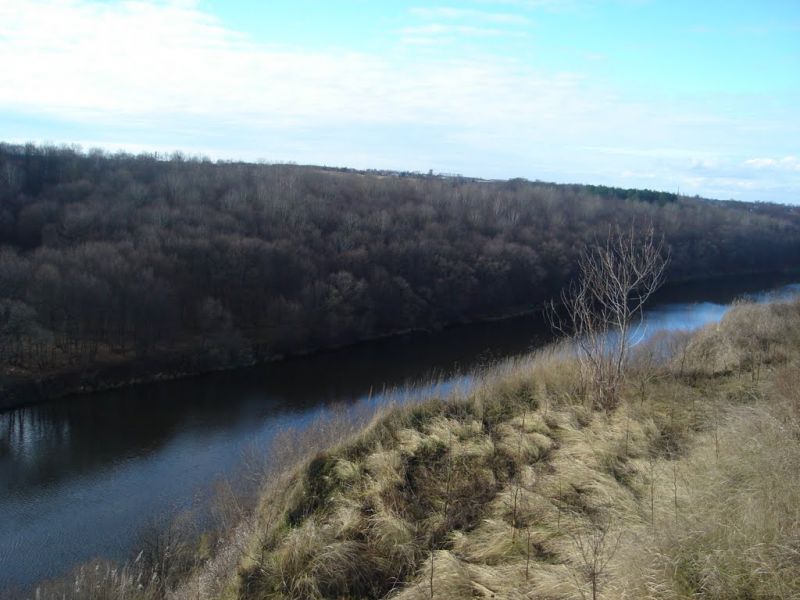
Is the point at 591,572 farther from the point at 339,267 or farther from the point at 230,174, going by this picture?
the point at 230,174

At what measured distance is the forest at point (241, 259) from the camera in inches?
837

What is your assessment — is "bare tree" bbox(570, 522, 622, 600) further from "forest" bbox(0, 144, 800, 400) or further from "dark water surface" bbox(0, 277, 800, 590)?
"forest" bbox(0, 144, 800, 400)

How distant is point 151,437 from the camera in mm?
15438

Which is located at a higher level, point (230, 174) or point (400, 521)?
point (230, 174)

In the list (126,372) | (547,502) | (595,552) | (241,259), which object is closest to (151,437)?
(126,372)

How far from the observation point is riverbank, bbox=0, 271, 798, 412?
1764 cm

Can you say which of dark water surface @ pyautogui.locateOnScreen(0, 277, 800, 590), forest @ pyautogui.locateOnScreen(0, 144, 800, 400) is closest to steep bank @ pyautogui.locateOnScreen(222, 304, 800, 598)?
dark water surface @ pyautogui.locateOnScreen(0, 277, 800, 590)

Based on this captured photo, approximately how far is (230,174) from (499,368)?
35.8 metres

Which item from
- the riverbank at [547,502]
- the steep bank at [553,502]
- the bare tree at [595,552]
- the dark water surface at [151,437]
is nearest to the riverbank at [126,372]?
the dark water surface at [151,437]

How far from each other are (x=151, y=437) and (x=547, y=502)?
1368 centimetres

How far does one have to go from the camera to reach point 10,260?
2183 cm

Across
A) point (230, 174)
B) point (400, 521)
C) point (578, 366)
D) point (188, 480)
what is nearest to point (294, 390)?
point (188, 480)

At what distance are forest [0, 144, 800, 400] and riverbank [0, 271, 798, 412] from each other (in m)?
0.10

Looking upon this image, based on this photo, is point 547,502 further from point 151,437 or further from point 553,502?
point 151,437
